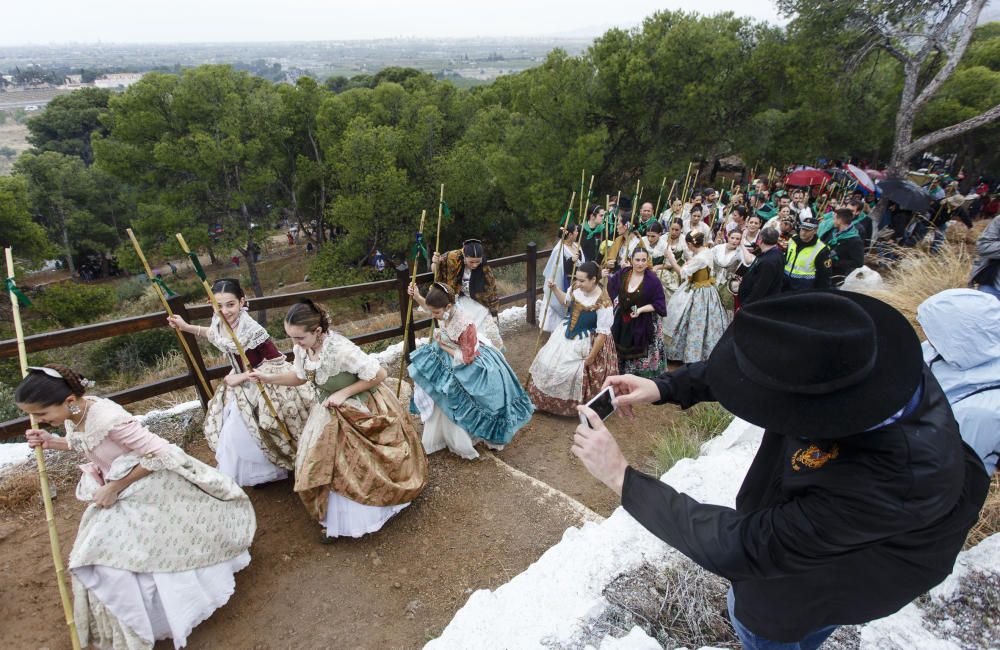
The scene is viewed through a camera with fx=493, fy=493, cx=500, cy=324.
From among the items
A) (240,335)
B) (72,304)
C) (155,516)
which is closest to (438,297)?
(240,335)

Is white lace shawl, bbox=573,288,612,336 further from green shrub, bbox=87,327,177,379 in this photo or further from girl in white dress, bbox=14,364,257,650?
green shrub, bbox=87,327,177,379

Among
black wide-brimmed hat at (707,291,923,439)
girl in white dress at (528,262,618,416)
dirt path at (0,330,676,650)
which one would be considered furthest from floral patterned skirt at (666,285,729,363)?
black wide-brimmed hat at (707,291,923,439)

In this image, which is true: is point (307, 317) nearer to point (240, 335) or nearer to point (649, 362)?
point (240, 335)

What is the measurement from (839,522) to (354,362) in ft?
8.43

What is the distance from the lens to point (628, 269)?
5.01m

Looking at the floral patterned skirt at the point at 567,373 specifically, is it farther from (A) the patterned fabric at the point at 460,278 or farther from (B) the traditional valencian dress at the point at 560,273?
(B) the traditional valencian dress at the point at 560,273

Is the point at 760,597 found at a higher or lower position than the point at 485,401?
higher

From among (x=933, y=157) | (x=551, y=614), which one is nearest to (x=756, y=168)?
(x=933, y=157)

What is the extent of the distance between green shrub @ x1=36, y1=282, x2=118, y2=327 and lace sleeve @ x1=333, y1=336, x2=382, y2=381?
16978mm

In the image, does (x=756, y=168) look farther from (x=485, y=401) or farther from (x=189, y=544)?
(x=189, y=544)

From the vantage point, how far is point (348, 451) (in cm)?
313

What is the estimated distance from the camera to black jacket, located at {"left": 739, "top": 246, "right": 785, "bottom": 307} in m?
4.87

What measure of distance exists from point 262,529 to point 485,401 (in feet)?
5.85

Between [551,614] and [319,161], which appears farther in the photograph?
[319,161]
